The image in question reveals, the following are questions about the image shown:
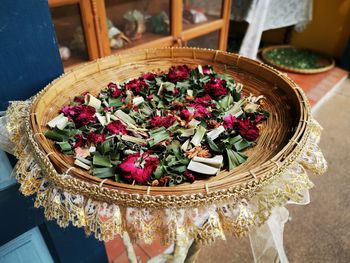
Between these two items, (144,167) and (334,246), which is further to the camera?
(334,246)

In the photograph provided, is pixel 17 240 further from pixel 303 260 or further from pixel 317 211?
pixel 317 211

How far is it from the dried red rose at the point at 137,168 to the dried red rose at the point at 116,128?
105mm

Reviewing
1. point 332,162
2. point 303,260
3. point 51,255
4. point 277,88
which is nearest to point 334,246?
point 303,260

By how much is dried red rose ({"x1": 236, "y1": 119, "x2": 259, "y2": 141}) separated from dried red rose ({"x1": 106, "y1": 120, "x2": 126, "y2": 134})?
256 millimetres

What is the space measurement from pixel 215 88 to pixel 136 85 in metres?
0.22

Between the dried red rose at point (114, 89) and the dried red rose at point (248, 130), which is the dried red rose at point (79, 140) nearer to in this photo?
the dried red rose at point (114, 89)

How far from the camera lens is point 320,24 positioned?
2.91 m

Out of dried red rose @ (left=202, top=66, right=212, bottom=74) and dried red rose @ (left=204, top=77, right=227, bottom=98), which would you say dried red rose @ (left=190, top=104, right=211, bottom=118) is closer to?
dried red rose @ (left=204, top=77, right=227, bottom=98)

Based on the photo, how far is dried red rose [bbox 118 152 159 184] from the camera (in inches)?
18.8

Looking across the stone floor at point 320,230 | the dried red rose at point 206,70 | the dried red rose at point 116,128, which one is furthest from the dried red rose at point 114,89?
the stone floor at point 320,230

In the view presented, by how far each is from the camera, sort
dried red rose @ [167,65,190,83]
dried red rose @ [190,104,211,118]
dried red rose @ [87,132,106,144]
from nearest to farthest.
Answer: dried red rose @ [87,132,106,144]
dried red rose @ [190,104,211,118]
dried red rose @ [167,65,190,83]

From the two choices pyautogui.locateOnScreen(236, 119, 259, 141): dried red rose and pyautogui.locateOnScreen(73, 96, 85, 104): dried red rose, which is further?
pyautogui.locateOnScreen(73, 96, 85, 104): dried red rose

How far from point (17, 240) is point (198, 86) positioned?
73 centimetres

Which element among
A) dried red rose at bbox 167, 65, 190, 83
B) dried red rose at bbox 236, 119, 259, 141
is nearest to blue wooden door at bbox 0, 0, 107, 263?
dried red rose at bbox 167, 65, 190, 83
